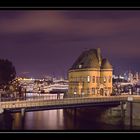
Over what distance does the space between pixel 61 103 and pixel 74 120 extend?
53 centimetres

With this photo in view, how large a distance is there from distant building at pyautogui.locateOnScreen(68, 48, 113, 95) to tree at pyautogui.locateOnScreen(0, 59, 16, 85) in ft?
2.65

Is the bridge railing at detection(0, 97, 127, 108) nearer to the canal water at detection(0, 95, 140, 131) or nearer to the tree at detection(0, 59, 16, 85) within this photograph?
the canal water at detection(0, 95, 140, 131)

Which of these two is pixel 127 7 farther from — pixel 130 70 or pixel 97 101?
pixel 97 101

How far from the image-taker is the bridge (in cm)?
625

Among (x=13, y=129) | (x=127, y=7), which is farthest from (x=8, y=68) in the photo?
(x=127, y=7)

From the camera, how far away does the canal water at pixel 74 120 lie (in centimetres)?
549

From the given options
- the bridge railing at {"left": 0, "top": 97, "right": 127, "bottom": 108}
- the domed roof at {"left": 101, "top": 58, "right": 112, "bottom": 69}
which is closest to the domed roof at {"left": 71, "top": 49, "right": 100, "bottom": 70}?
the domed roof at {"left": 101, "top": 58, "right": 112, "bottom": 69}

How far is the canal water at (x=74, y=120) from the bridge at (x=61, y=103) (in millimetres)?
79

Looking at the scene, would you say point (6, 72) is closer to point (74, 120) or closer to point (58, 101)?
point (58, 101)

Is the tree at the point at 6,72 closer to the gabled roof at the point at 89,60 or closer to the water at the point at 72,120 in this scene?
the water at the point at 72,120

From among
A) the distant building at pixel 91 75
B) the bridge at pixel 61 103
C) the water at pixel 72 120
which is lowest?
the water at pixel 72 120

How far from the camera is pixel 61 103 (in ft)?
20.7

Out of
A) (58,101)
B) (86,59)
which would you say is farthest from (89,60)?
(58,101)

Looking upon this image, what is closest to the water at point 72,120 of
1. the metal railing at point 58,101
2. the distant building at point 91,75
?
the metal railing at point 58,101
